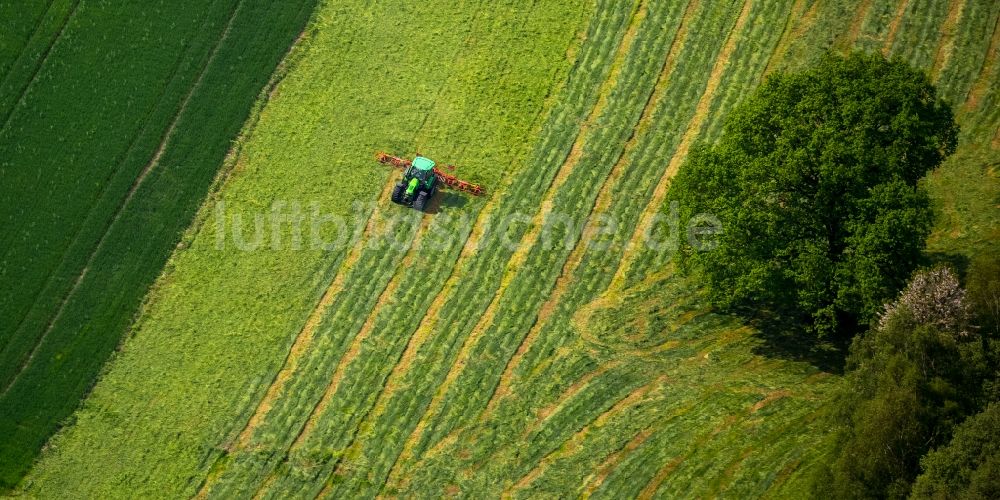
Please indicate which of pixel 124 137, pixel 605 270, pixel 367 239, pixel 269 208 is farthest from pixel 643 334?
pixel 124 137

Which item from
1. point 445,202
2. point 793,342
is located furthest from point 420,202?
point 793,342

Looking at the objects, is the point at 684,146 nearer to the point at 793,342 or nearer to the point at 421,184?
the point at 793,342

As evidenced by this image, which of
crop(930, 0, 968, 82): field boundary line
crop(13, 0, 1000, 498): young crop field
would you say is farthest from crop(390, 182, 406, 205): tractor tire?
crop(930, 0, 968, 82): field boundary line

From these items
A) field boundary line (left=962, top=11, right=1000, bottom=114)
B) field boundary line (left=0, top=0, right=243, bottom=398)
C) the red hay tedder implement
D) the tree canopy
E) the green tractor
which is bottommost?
field boundary line (left=0, top=0, right=243, bottom=398)

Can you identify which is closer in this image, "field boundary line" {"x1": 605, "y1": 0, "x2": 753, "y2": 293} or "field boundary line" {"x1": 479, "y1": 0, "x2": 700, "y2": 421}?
"field boundary line" {"x1": 479, "y1": 0, "x2": 700, "y2": 421}

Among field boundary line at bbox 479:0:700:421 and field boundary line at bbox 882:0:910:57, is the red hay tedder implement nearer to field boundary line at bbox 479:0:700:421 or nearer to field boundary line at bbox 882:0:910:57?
field boundary line at bbox 479:0:700:421

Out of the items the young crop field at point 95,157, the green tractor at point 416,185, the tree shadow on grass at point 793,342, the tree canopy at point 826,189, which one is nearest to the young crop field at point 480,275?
the tree shadow on grass at point 793,342
